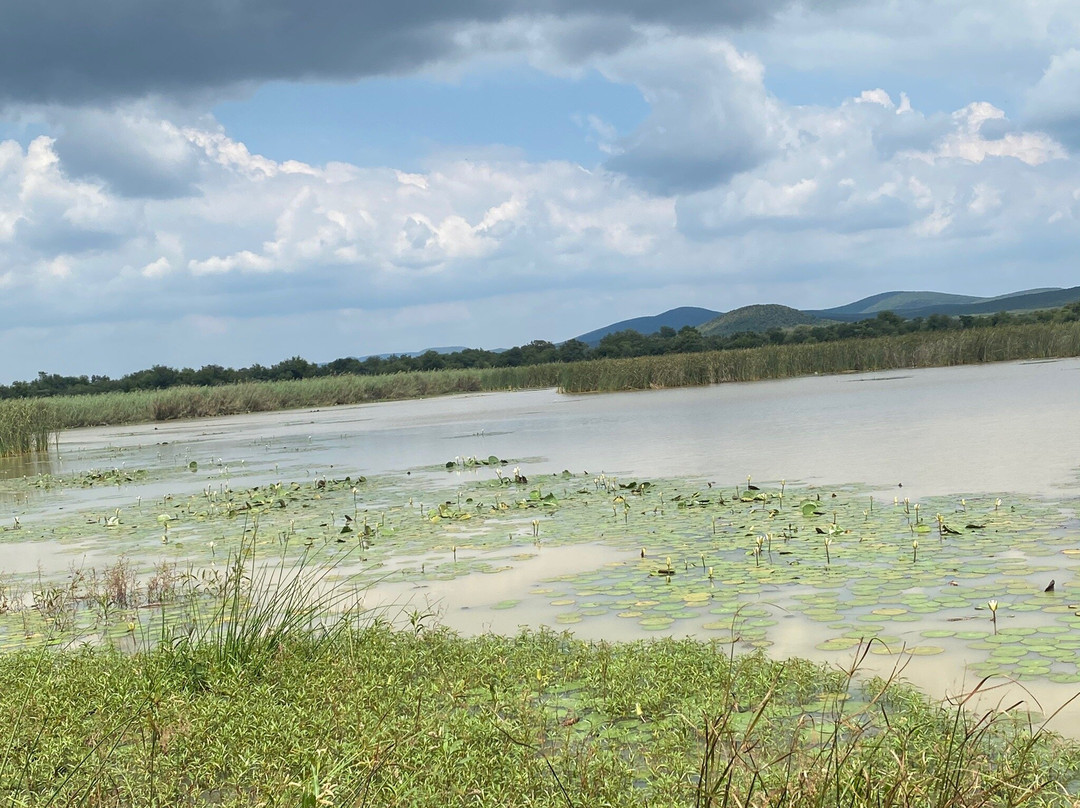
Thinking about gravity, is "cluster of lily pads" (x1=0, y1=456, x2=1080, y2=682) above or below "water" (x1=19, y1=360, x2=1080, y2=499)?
below

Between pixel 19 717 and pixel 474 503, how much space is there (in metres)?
7.36

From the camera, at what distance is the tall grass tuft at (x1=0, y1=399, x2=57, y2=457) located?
82.7ft

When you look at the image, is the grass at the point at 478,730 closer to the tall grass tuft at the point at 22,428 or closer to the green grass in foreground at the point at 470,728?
the green grass in foreground at the point at 470,728

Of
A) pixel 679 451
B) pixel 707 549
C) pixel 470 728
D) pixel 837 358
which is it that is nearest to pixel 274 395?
pixel 837 358

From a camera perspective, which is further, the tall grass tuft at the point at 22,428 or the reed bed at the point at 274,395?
the reed bed at the point at 274,395

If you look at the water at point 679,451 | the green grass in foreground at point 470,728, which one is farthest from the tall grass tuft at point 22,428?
the green grass in foreground at point 470,728

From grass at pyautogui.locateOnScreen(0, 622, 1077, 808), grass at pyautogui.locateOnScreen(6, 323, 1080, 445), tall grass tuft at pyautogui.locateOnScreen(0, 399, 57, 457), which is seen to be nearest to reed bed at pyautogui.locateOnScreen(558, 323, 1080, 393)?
grass at pyautogui.locateOnScreen(6, 323, 1080, 445)

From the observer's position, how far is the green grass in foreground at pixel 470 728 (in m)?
3.07

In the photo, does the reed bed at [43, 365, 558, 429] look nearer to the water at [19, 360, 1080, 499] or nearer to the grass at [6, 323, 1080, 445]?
the grass at [6, 323, 1080, 445]

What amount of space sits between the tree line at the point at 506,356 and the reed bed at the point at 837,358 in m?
14.5

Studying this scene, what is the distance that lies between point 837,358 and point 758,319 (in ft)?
354

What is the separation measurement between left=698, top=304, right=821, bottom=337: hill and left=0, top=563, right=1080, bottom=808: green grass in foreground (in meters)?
136

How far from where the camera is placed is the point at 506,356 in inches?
2793

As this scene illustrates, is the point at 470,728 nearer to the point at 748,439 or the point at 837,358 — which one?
the point at 748,439
